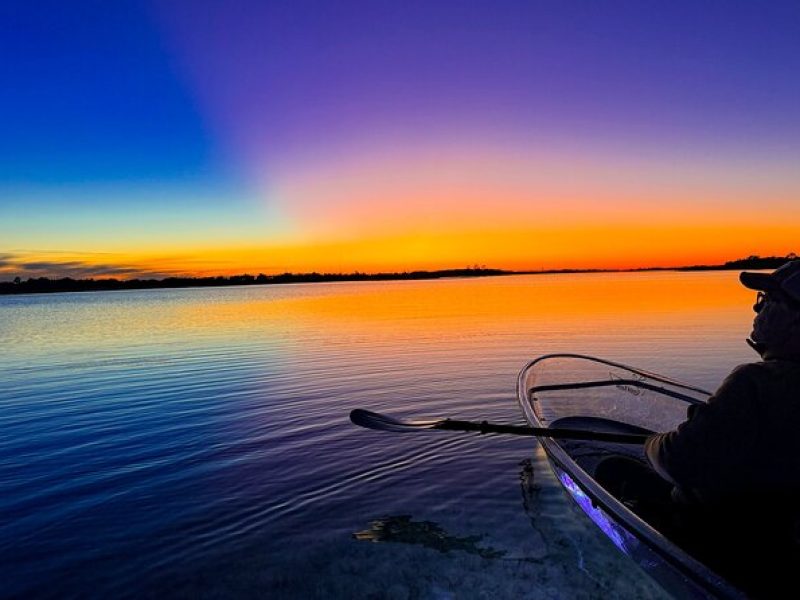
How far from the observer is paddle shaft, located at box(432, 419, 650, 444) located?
5.96 m

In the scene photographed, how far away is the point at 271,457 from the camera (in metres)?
9.60

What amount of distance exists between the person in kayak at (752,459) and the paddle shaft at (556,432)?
160 cm

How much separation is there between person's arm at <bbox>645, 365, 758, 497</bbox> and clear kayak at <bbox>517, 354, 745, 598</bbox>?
0.60m

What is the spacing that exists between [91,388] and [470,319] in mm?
22842

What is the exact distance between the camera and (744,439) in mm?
3350

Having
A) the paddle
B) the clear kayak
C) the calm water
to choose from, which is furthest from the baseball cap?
the calm water

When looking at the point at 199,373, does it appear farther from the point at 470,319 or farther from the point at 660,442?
the point at 470,319

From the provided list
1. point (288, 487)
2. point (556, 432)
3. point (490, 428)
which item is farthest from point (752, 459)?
point (288, 487)

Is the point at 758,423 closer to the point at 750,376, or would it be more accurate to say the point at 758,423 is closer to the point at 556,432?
the point at 750,376

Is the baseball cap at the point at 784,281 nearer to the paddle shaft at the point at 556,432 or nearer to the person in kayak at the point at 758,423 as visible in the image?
the person in kayak at the point at 758,423

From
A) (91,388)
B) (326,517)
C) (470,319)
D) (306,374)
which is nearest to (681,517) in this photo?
(326,517)

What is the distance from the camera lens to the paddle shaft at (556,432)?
5965mm

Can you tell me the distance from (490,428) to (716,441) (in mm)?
3753

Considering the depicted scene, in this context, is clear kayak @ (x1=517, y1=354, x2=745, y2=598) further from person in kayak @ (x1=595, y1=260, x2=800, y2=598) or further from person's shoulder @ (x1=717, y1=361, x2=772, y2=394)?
person's shoulder @ (x1=717, y1=361, x2=772, y2=394)
